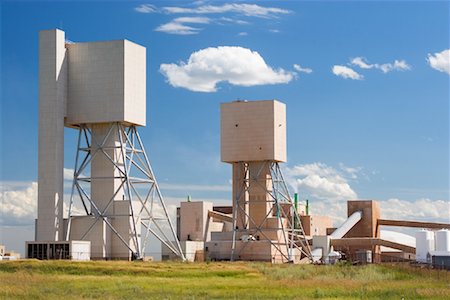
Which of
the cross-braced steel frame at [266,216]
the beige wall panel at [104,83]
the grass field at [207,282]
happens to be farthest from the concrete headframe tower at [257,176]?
the grass field at [207,282]

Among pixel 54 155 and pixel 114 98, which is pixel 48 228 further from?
pixel 114 98

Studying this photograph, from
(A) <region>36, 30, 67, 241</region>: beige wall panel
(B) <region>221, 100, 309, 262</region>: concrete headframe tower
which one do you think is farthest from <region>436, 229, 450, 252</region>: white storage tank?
(A) <region>36, 30, 67, 241</region>: beige wall panel

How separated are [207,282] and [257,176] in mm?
53499

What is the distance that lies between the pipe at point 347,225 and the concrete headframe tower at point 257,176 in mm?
6676

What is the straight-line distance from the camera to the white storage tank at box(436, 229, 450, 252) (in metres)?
96.6

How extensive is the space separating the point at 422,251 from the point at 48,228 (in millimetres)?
41883

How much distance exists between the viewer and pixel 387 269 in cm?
7144

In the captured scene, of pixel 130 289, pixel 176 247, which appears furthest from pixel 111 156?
pixel 130 289

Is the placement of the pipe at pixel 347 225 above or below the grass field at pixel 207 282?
above

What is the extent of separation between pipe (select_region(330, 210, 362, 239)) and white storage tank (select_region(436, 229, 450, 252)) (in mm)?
21386

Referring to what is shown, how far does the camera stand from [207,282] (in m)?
60.3

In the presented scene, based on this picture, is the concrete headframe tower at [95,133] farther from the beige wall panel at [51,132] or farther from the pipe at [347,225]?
the pipe at [347,225]

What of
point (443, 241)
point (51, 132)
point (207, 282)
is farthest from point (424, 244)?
point (207, 282)

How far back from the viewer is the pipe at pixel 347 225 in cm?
12062
